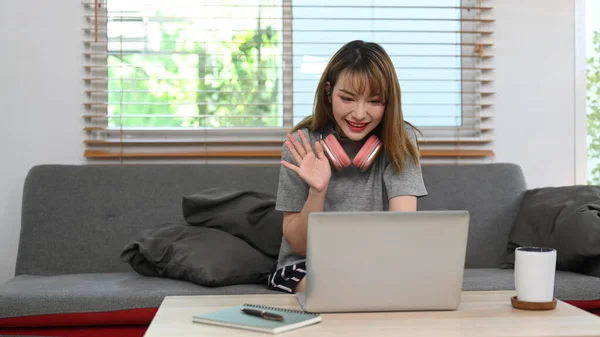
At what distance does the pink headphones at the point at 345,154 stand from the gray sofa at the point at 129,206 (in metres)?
0.73

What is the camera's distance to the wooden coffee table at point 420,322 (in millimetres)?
1328

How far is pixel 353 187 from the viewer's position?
2238mm

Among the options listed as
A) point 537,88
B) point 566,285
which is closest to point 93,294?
point 566,285

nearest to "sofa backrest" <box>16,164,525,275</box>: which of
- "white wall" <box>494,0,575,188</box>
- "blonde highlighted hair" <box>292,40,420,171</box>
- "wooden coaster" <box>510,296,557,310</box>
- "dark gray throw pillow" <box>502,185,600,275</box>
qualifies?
"dark gray throw pillow" <box>502,185,600,275</box>

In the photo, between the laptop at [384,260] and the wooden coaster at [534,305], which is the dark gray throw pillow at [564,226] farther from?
the laptop at [384,260]

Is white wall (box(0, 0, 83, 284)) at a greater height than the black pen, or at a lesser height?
greater

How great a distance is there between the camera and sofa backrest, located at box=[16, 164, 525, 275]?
9.36 feet

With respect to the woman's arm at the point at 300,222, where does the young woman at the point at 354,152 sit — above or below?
above

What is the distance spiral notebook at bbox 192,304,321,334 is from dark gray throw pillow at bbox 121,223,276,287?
38.4 inches

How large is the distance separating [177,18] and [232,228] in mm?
1066

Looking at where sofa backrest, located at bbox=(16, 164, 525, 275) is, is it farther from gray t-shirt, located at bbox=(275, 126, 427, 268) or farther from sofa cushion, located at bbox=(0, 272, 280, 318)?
gray t-shirt, located at bbox=(275, 126, 427, 268)

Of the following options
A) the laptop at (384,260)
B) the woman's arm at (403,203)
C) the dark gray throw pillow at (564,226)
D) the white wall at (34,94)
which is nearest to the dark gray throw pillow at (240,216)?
the woman's arm at (403,203)

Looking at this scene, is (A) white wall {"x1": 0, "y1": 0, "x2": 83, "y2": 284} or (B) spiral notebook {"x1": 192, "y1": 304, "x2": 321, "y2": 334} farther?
(A) white wall {"x1": 0, "y1": 0, "x2": 83, "y2": 284}

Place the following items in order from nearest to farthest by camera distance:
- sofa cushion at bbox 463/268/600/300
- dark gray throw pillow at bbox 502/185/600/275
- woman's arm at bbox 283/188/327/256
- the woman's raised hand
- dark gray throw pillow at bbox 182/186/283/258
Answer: the woman's raised hand < woman's arm at bbox 283/188/327/256 < sofa cushion at bbox 463/268/600/300 < dark gray throw pillow at bbox 502/185/600/275 < dark gray throw pillow at bbox 182/186/283/258
